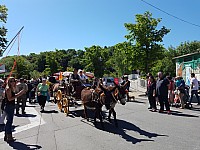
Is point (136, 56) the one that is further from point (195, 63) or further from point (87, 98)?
point (87, 98)

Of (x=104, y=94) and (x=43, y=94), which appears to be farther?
(x=43, y=94)

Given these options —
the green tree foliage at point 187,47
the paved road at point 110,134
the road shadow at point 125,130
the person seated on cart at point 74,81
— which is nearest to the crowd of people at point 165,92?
the paved road at point 110,134

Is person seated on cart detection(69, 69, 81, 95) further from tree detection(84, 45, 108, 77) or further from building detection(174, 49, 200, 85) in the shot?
tree detection(84, 45, 108, 77)

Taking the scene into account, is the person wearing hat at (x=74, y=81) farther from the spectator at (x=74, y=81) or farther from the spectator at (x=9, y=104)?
the spectator at (x=9, y=104)

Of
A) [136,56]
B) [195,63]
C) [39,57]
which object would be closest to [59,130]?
[136,56]

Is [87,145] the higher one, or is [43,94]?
[43,94]

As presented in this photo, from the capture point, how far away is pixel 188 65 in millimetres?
26422

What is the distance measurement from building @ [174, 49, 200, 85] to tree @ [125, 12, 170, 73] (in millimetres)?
3254

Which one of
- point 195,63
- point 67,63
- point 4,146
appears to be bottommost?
point 4,146

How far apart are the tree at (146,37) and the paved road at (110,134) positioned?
49.5 ft

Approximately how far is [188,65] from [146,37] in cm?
555

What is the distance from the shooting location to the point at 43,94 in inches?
538

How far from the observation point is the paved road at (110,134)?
6840mm

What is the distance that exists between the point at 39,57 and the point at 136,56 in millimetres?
110948
